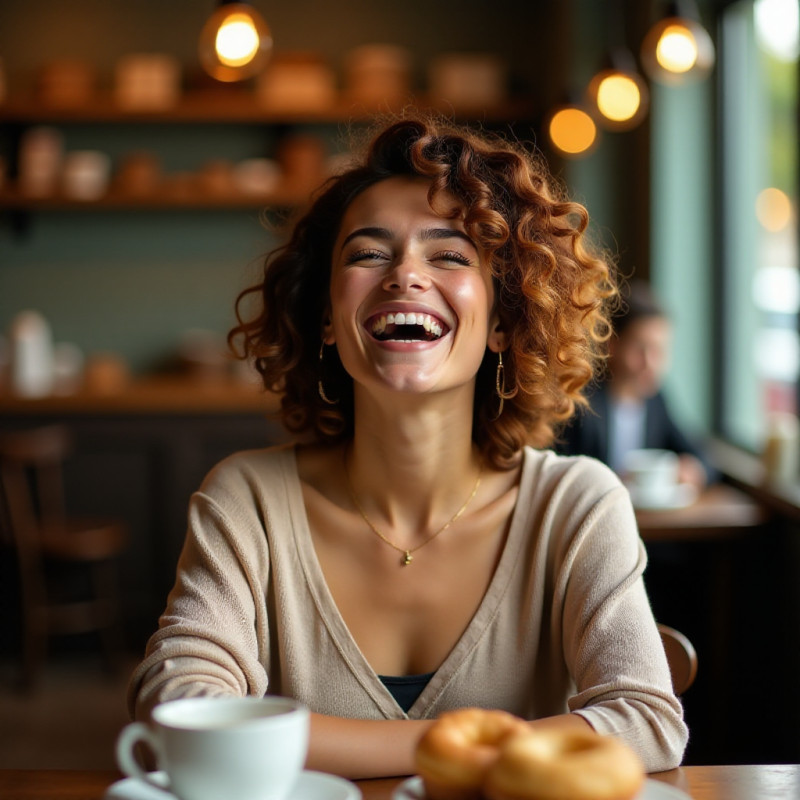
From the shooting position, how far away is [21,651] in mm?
4812

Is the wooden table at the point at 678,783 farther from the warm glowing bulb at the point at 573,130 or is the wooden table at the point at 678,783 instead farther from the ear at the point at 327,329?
the warm glowing bulb at the point at 573,130

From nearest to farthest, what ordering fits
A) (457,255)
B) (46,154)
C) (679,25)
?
(457,255) < (679,25) < (46,154)

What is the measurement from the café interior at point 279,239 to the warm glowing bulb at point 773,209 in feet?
0.06

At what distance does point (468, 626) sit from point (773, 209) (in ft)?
9.61

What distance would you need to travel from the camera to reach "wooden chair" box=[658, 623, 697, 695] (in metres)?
1.52

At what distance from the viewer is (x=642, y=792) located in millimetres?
939

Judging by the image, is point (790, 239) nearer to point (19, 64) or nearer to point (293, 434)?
point (293, 434)

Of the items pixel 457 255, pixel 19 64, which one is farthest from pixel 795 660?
pixel 19 64

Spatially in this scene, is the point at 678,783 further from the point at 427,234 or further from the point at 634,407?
the point at 634,407

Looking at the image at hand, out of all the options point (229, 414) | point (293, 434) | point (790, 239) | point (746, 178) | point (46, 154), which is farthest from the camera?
point (46, 154)

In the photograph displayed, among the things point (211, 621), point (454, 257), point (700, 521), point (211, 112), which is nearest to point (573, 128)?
point (700, 521)

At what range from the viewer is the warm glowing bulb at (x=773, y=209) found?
12.3 feet

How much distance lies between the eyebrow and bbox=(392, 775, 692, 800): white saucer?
79cm

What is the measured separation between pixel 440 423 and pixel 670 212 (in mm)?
3156
